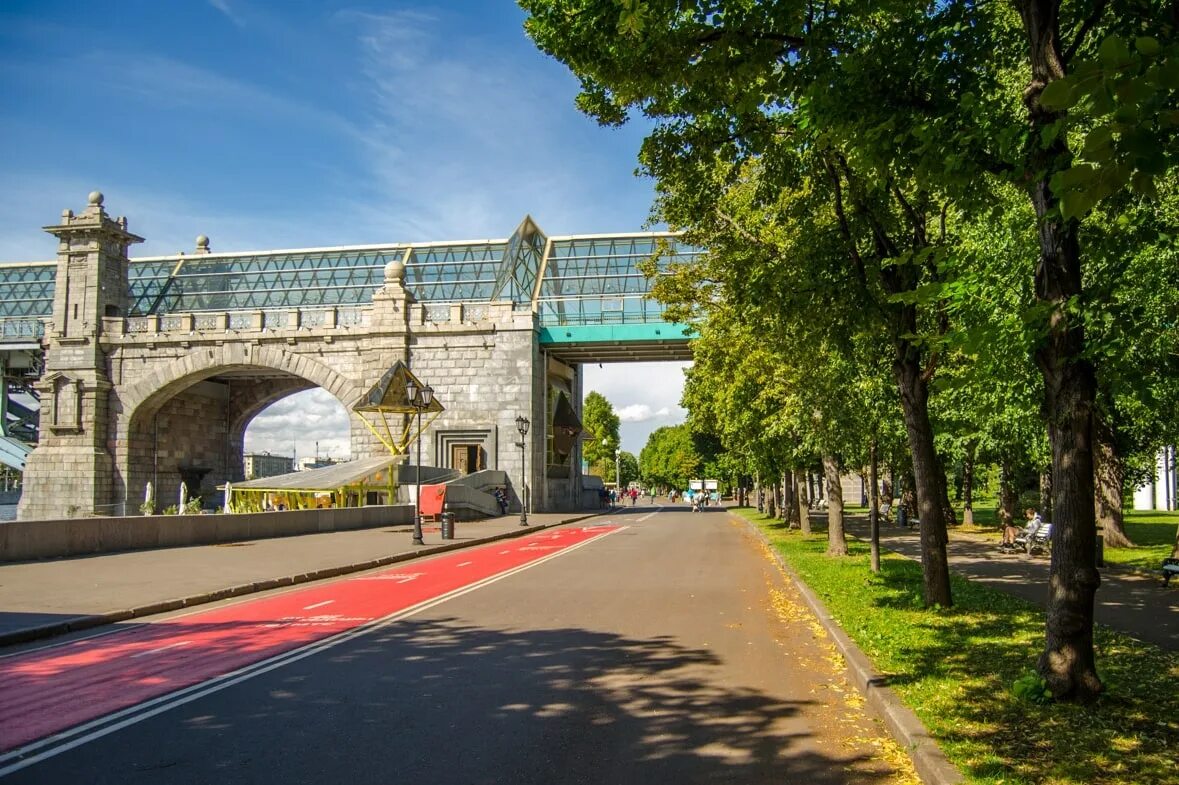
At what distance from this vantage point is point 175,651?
30.9ft

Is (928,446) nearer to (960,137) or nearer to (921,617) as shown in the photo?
(921,617)

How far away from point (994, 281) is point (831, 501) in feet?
35.5

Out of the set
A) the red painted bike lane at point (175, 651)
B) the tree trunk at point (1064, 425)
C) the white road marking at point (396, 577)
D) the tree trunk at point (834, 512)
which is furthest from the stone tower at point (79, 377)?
the tree trunk at point (1064, 425)

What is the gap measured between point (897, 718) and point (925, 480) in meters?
6.07

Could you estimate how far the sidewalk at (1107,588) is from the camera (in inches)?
392

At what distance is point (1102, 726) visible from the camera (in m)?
5.80

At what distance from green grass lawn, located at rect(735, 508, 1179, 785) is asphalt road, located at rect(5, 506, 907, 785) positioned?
1.80 ft

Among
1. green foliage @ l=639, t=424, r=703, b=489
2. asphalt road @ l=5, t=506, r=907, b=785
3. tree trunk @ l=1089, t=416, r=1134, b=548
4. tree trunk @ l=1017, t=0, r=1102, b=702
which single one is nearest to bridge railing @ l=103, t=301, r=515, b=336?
tree trunk @ l=1089, t=416, r=1134, b=548

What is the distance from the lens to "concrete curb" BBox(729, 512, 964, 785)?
16.5 feet

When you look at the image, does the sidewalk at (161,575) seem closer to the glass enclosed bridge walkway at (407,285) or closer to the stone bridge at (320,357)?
the stone bridge at (320,357)

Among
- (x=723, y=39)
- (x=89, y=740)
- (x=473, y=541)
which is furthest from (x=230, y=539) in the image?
(x=723, y=39)

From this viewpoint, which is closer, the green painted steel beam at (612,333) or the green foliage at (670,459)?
the green painted steel beam at (612,333)

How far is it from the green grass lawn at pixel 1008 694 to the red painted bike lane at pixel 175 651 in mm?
6315

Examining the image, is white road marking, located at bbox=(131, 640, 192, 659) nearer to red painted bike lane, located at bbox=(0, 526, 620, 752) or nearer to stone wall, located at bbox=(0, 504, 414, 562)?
red painted bike lane, located at bbox=(0, 526, 620, 752)
